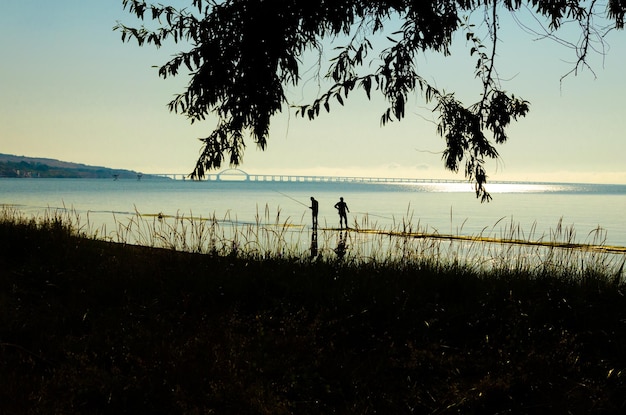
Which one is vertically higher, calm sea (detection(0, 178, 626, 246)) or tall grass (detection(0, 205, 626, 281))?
tall grass (detection(0, 205, 626, 281))

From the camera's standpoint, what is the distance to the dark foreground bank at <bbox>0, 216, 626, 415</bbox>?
4.75 m

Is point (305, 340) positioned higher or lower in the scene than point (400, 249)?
lower

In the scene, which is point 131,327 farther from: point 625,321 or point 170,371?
point 625,321

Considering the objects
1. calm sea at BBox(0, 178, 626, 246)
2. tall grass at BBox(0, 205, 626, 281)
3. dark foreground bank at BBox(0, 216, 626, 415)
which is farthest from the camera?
calm sea at BBox(0, 178, 626, 246)

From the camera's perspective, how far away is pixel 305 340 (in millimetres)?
5727

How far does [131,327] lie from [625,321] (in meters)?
5.55

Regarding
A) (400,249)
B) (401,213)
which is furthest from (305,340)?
(401,213)

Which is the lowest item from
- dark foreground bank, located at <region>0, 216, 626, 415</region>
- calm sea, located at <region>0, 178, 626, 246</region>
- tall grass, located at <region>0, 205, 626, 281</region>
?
calm sea, located at <region>0, 178, 626, 246</region>

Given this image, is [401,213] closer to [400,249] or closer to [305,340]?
[400,249]

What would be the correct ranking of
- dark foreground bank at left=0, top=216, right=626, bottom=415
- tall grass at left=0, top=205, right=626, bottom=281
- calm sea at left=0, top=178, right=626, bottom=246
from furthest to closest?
calm sea at left=0, top=178, right=626, bottom=246 → tall grass at left=0, top=205, right=626, bottom=281 → dark foreground bank at left=0, top=216, right=626, bottom=415

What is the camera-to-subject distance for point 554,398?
472 centimetres

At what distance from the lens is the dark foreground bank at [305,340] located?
4746 millimetres

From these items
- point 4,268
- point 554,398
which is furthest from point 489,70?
point 4,268

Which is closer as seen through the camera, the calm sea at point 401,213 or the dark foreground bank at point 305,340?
the dark foreground bank at point 305,340
